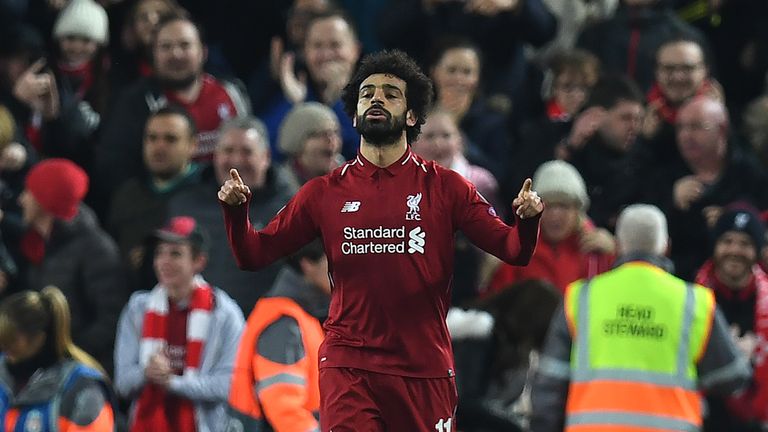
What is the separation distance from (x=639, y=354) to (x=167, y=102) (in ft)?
13.7

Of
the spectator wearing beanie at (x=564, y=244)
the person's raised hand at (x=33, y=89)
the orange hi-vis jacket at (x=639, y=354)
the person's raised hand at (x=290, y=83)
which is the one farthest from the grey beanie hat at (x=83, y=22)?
the orange hi-vis jacket at (x=639, y=354)

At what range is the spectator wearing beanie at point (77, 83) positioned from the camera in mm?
12852

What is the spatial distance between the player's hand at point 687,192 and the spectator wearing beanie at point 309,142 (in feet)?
7.09

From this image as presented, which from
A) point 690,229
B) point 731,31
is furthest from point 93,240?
point 731,31

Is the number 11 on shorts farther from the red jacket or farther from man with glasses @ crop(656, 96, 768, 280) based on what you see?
man with glasses @ crop(656, 96, 768, 280)

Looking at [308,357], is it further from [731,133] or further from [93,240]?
[731,133]

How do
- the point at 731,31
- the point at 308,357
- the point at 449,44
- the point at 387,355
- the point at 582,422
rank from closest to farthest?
the point at 387,355
the point at 308,357
the point at 582,422
the point at 449,44
the point at 731,31

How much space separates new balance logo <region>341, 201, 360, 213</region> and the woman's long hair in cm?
269

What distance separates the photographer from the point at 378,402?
25.0 ft

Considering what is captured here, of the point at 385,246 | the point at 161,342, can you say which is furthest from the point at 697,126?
the point at 385,246

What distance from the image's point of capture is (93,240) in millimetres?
11414

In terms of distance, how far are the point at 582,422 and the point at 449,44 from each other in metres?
4.15

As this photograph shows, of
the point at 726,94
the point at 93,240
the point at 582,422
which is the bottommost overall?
the point at 582,422

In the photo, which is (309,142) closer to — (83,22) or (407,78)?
(83,22)
